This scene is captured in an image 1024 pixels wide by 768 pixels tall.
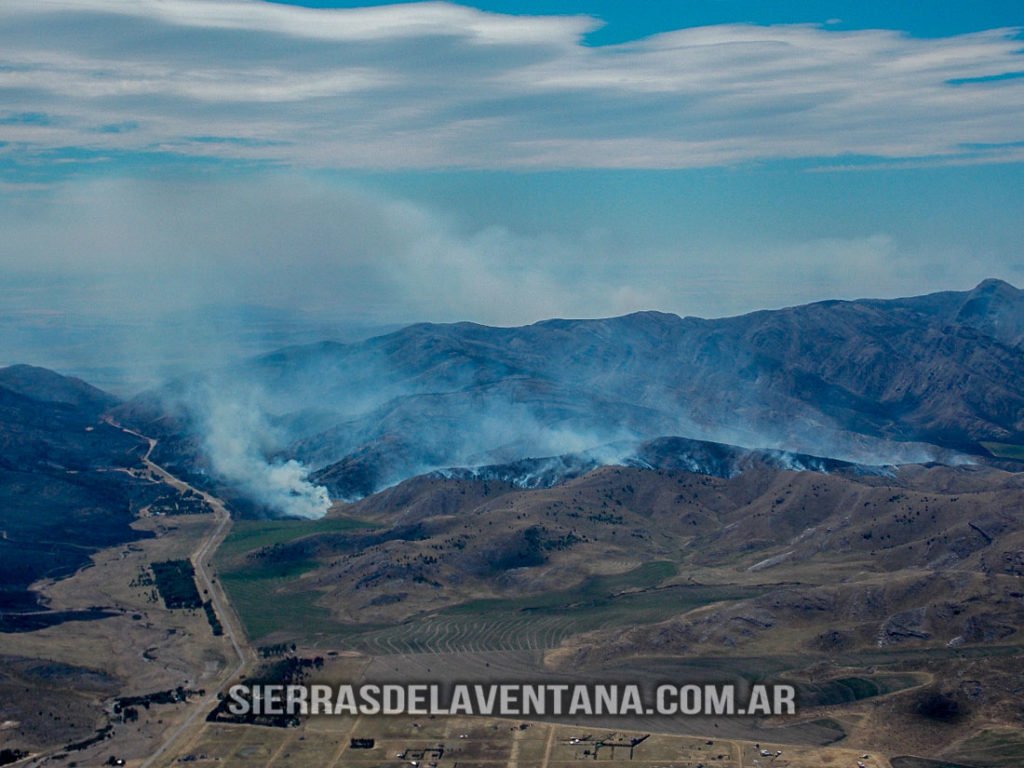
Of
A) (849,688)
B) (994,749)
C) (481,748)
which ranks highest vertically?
(994,749)

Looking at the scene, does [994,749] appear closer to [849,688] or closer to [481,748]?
[849,688]

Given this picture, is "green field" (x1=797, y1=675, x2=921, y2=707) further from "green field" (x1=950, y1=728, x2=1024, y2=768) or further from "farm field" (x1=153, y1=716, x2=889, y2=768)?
"green field" (x1=950, y1=728, x2=1024, y2=768)

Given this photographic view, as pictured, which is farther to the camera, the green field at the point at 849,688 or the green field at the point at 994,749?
the green field at the point at 849,688

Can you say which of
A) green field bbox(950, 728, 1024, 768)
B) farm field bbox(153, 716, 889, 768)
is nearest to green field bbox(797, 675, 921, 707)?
farm field bbox(153, 716, 889, 768)

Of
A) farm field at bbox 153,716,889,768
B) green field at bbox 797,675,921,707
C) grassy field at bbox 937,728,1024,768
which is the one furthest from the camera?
green field at bbox 797,675,921,707

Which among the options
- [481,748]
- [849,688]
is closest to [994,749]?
[849,688]

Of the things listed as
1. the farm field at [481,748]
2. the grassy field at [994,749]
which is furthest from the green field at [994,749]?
the farm field at [481,748]

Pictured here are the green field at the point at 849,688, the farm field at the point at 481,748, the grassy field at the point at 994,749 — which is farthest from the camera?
the green field at the point at 849,688

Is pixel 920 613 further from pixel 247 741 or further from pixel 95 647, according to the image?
pixel 95 647

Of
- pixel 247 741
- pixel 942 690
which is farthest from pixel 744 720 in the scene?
pixel 247 741

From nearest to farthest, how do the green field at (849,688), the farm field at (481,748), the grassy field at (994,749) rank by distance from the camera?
the grassy field at (994,749)
the farm field at (481,748)
the green field at (849,688)

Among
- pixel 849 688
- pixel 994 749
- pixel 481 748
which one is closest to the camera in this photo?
pixel 994 749

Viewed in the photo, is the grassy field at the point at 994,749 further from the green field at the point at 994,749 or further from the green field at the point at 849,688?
the green field at the point at 849,688
